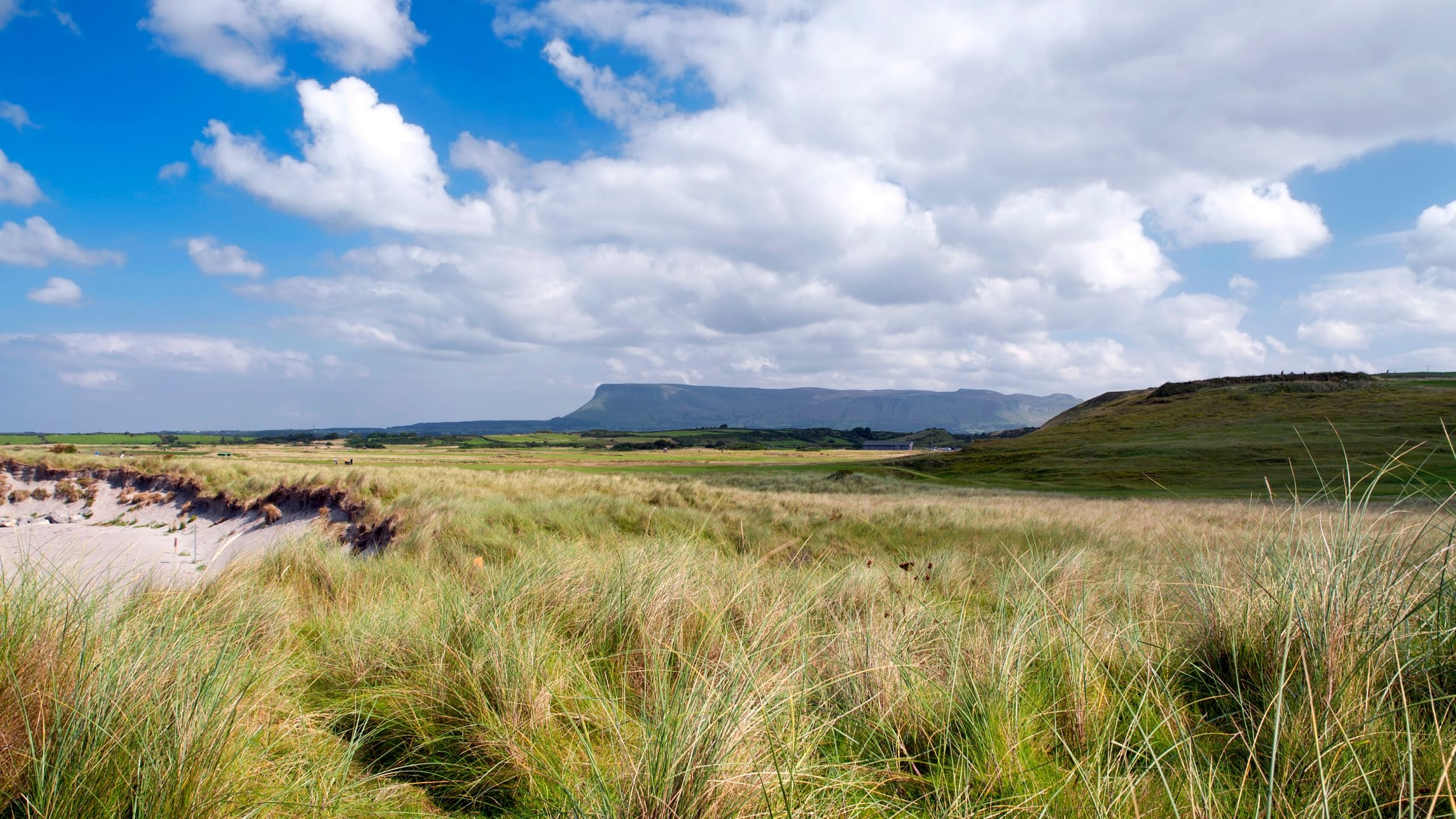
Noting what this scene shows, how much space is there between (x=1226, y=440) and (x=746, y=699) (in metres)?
54.5

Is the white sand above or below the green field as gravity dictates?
below

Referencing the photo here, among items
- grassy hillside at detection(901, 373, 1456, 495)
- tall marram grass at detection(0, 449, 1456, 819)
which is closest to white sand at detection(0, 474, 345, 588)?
tall marram grass at detection(0, 449, 1456, 819)

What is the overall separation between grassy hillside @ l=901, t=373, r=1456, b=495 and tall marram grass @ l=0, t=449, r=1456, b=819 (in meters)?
24.0

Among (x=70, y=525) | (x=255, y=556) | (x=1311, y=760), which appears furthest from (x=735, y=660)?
(x=70, y=525)

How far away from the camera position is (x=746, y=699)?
84.5 inches

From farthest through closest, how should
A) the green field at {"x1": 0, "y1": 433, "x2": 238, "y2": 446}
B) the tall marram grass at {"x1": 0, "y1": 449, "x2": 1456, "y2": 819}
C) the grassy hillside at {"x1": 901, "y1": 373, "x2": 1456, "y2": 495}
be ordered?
the green field at {"x1": 0, "y1": 433, "x2": 238, "y2": 446} → the grassy hillside at {"x1": 901, "y1": 373, "x2": 1456, "y2": 495} → the tall marram grass at {"x1": 0, "y1": 449, "x2": 1456, "y2": 819}

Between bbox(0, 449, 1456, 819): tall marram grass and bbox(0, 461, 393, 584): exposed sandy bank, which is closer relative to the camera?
bbox(0, 449, 1456, 819): tall marram grass

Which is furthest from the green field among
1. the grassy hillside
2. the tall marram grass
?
the grassy hillside

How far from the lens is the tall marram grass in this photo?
1957 mm

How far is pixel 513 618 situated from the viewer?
3.27 m

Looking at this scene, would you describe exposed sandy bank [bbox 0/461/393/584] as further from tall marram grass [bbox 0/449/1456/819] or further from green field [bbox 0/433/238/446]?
green field [bbox 0/433/238/446]

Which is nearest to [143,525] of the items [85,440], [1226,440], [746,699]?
[746,699]

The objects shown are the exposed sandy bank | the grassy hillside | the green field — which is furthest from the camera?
the green field

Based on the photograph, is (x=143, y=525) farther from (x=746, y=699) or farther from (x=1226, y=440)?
(x=1226, y=440)
